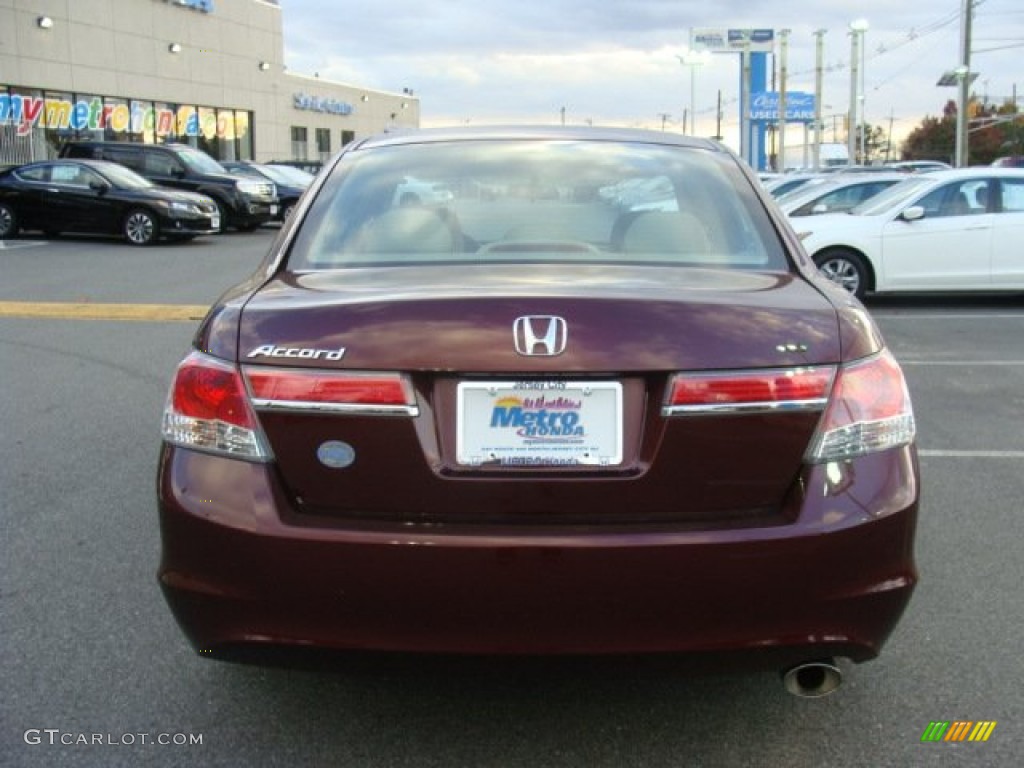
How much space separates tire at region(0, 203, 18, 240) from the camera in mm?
19562

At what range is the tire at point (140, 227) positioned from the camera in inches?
749

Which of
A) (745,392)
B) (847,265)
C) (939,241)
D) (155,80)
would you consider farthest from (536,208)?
(155,80)

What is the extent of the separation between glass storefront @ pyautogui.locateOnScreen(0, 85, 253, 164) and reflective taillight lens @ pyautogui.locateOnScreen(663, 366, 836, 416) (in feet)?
98.8

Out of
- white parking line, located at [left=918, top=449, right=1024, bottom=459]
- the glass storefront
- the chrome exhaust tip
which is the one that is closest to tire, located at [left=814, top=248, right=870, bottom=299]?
white parking line, located at [left=918, top=449, right=1024, bottom=459]

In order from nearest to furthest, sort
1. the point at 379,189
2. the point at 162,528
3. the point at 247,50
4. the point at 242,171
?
1. the point at 162,528
2. the point at 379,189
3. the point at 242,171
4. the point at 247,50

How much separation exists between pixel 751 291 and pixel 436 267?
34.1 inches

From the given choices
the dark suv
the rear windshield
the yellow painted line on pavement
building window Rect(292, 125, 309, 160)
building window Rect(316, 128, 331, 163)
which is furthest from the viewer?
building window Rect(316, 128, 331, 163)

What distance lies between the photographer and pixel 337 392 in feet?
7.97

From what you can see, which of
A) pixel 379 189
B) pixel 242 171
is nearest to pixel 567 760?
pixel 379 189

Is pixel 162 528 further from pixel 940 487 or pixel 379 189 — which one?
pixel 940 487

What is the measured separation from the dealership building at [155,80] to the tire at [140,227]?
11.2 metres

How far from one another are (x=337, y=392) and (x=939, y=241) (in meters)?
10.7

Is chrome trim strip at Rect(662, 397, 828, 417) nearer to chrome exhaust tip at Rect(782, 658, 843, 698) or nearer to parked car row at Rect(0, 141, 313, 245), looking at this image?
chrome exhaust tip at Rect(782, 658, 843, 698)

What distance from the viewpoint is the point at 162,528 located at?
2607 mm
